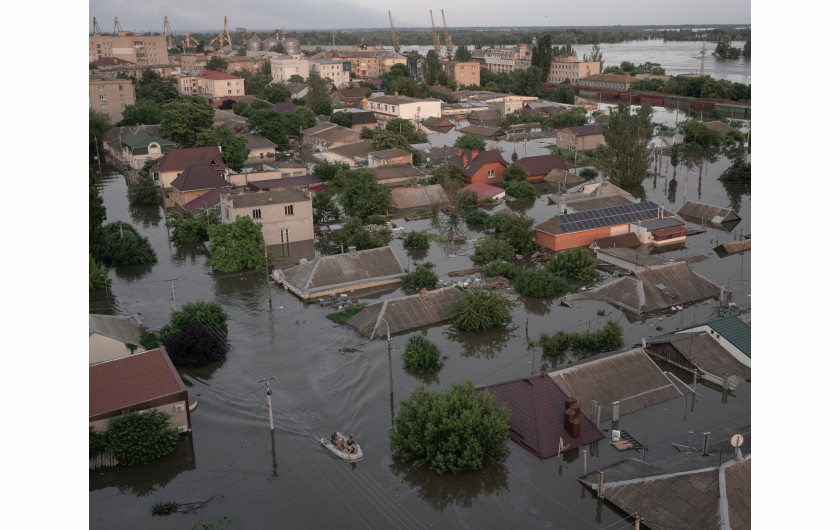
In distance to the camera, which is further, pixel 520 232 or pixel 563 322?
pixel 520 232

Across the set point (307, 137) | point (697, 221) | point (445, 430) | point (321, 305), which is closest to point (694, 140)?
point (697, 221)

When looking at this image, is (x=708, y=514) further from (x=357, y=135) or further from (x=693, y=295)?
(x=357, y=135)

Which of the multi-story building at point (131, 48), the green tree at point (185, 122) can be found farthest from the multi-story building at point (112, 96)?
the multi-story building at point (131, 48)

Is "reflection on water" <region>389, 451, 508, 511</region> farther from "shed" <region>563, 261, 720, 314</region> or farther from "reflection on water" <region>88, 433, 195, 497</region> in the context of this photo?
"shed" <region>563, 261, 720, 314</region>

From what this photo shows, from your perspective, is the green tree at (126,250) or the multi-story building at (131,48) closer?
the green tree at (126,250)

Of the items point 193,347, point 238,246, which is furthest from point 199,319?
point 238,246

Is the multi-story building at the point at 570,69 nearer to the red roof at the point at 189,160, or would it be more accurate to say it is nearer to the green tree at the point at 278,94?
the green tree at the point at 278,94
